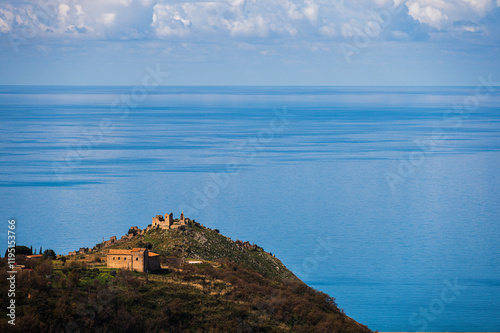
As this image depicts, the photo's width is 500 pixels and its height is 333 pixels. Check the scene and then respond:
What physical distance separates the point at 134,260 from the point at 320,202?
5998 centimetres

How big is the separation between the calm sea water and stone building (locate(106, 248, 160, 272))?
21.8 metres

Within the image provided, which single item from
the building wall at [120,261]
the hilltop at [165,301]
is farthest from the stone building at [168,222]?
the building wall at [120,261]

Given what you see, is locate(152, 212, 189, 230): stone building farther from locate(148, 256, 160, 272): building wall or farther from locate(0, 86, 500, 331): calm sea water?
locate(0, 86, 500, 331): calm sea water

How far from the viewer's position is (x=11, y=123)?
179 metres

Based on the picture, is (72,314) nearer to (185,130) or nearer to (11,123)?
(185,130)

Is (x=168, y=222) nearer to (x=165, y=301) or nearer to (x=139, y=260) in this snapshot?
(x=139, y=260)

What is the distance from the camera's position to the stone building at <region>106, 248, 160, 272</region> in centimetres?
3644

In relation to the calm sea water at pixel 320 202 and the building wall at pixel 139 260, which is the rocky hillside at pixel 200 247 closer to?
the building wall at pixel 139 260

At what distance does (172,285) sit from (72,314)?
261 inches

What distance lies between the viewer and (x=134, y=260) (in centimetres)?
3669

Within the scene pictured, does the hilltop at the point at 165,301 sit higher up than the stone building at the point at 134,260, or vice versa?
the stone building at the point at 134,260

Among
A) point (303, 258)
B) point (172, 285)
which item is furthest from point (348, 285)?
point (172, 285)

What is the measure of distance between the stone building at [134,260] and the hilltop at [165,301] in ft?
1.95

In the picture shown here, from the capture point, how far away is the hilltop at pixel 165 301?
1148 inches
